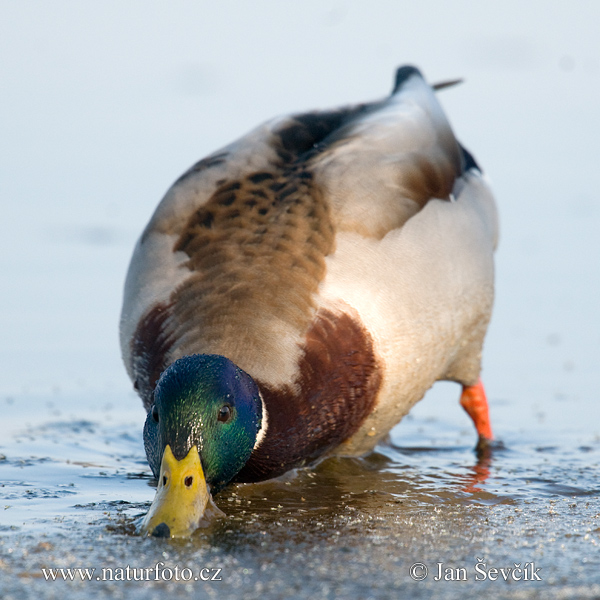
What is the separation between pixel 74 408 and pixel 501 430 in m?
2.18

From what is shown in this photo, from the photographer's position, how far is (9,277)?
302 inches

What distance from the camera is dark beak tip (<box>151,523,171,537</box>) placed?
3.13 meters

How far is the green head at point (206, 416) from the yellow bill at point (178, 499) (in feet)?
→ 0.11

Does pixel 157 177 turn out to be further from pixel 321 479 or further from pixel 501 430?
pixel 321 479

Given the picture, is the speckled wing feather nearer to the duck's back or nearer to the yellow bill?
the duck's back

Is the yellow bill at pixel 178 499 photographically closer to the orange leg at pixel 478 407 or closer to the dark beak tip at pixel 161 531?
the dark beak tip at pixel 161 531

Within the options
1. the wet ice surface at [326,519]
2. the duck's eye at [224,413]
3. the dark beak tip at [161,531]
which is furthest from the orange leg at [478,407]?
the dark beak tip at [161,531]

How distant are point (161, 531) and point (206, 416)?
38 centimetres

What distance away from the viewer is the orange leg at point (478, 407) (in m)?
5.32

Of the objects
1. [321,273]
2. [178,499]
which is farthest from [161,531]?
[321,273]

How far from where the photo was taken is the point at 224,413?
A: 3.39 meters

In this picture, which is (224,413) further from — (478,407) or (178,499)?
(478,407)

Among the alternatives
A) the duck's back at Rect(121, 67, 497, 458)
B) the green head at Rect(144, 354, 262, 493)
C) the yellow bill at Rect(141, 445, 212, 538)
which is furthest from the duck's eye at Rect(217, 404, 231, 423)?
the duck's back at Rect(121, 67, 497, 458)

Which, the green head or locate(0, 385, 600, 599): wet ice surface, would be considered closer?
locate(0, 385, 600, 599): wet ice surface
